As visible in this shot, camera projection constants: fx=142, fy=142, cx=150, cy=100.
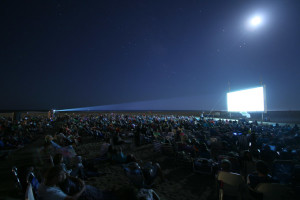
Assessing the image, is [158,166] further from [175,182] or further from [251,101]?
[251,101]

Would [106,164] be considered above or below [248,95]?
below

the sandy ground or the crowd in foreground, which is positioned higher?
the crowd in foreground

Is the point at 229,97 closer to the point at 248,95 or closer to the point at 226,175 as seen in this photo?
the point at 248,95

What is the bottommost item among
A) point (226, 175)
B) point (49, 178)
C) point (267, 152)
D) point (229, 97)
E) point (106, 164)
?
point (106, 164)

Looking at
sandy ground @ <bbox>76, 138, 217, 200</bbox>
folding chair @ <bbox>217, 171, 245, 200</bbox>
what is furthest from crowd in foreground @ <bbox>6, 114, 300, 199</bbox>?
sandy ground @ <bbox>76, 138, 217, 200</bbox>

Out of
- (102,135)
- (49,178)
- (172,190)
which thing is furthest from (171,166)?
(102,135)

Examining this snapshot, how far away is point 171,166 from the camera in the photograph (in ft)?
20.3

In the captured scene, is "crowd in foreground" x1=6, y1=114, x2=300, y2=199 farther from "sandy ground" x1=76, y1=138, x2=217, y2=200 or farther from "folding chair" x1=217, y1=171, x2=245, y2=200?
"sandy ground" x1=76, y1=138, x2=217, y2=200

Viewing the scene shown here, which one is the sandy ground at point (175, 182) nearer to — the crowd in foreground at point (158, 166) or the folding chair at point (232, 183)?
the crowd in foreground at point (158, 166)

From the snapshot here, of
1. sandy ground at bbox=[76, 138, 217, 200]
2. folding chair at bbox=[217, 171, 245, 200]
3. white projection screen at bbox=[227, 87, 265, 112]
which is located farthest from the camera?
white projection screen at bbox=[227, 87, 265, 112]

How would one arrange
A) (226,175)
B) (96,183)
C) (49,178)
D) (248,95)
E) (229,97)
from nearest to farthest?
(49,178), (226,175), (96,183), (248,95), (229,97)

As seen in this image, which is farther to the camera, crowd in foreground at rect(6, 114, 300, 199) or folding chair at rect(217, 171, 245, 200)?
folding chair at rect(217, 171, 245, 200)

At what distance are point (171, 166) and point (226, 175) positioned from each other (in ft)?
11.5

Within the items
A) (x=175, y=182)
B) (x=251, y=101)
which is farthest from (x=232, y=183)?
(x=251, y=101)
